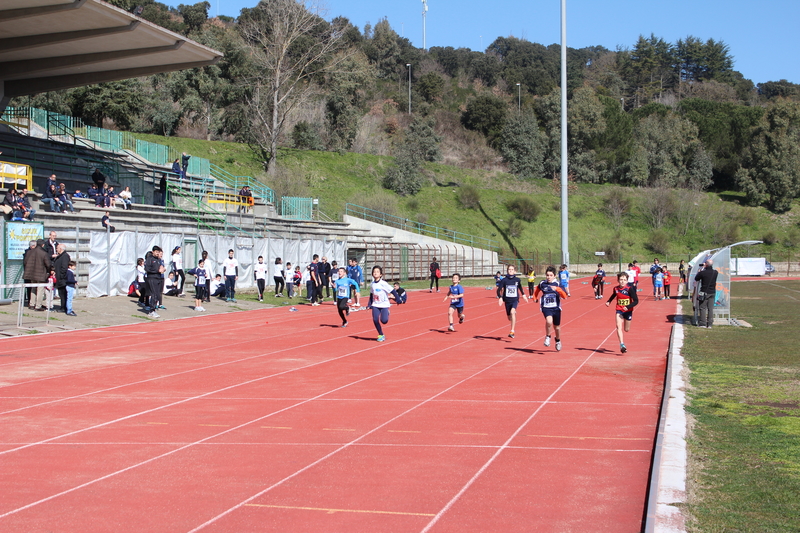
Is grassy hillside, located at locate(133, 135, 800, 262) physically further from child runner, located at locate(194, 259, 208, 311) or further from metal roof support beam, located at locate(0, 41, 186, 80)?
child runner, located at locate(194, 259, 208, 311)

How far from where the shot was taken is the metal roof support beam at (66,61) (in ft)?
104

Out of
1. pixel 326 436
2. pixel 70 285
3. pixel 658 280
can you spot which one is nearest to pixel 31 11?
pixel 70 285

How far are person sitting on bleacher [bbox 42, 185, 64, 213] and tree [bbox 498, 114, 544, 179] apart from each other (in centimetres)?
6166

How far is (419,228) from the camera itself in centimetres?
5712

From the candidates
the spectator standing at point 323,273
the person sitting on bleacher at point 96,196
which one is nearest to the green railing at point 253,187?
the person sitting on bleacher at point 96,196

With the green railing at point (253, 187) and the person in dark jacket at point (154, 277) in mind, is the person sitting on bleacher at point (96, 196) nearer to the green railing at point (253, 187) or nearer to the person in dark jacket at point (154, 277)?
the person in dark jacket at point (154, 277)

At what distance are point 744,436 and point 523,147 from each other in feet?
254

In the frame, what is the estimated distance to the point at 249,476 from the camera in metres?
7.02

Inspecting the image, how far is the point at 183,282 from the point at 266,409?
19.9 metres

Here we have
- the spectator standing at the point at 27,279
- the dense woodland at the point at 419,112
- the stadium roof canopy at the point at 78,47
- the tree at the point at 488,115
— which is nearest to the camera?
the spectator standing at the point at 27,279

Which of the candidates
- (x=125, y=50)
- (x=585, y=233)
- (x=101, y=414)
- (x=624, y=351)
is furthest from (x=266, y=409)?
(x=585, y=233)

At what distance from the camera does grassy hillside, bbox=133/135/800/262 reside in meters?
60.5

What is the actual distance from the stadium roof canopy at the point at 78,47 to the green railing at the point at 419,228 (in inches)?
897

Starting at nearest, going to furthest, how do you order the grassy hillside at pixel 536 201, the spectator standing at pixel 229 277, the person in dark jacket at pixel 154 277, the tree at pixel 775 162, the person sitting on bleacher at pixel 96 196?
1. the person in dark jacket at pixel 154 277
2. the spectator standing at pixel 229 277
3. the person sitting on bleacher at pixel 96 196
4. the grassy hillside at pixel 536 201
5. the tree at pixel 775 162
